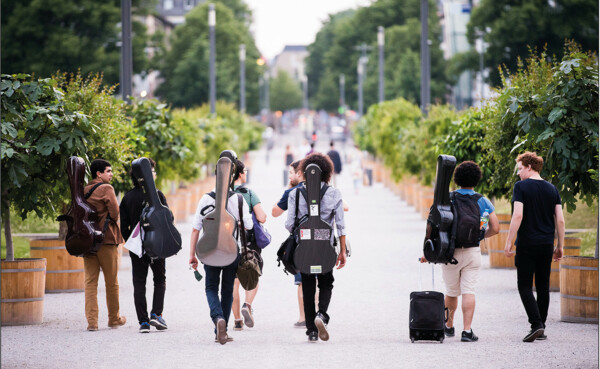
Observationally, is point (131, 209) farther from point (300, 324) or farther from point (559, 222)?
point (559, 222)

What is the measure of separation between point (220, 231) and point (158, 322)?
154 centimetres

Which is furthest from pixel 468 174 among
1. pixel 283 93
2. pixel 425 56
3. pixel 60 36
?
pixel 283 93

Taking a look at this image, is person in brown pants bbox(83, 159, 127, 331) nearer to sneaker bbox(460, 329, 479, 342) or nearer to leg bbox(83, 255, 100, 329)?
leg bbox(83, 255, 100, 329)

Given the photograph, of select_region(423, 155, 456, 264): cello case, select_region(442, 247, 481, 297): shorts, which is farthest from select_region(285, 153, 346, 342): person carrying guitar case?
select_region(442, 247, 481, 297): shorts

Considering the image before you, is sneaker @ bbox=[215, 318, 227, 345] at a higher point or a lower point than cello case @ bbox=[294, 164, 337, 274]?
lower

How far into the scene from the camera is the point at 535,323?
10.8 meters

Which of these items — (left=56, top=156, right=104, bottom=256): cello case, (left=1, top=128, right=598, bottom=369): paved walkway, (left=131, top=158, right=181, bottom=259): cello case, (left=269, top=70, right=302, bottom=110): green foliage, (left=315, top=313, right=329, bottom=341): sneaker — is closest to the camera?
(left=1, top=128, right=598, bottom=369): paved walkway

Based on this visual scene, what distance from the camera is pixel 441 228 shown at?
1048 cm

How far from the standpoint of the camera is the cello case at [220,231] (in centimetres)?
1052

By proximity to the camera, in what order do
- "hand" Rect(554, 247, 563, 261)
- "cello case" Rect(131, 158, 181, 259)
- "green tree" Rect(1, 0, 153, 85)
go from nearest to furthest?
"hand" Rect(554, 247, 563, 261), "cello case" Rect(131, 158, 181, 259), "green tree" Rect(1, 0, 153, 85)

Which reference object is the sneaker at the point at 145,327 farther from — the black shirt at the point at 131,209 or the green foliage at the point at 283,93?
the green foliage at the point at 283,93

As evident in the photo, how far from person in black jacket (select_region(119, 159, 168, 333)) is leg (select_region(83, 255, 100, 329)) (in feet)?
1.34

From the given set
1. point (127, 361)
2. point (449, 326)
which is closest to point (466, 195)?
point (449, 326)

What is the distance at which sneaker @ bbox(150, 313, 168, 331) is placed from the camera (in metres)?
11.5
